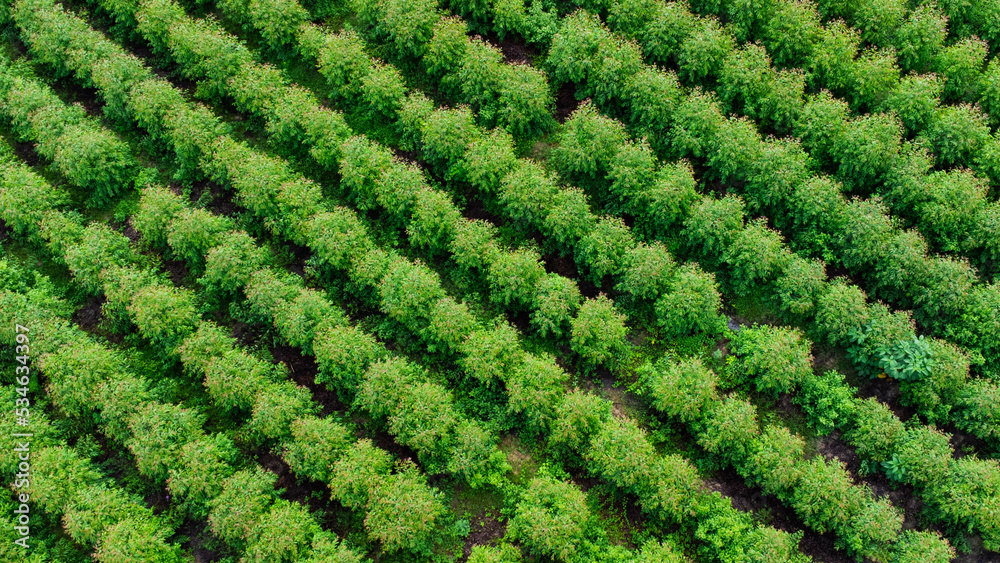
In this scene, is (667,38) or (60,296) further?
(667,38)

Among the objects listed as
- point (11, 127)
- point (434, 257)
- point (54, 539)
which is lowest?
point (54, 539)

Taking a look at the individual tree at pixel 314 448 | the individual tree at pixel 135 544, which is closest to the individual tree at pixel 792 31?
the individual tree at pixel 314 448

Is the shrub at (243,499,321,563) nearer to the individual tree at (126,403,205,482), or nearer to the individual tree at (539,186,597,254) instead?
the individual tree at (126,403,205,482)

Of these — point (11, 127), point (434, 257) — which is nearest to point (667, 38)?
point (434, 257)

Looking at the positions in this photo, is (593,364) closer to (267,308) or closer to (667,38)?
(267,308)

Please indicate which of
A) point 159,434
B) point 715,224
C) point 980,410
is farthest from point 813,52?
point 159,434
